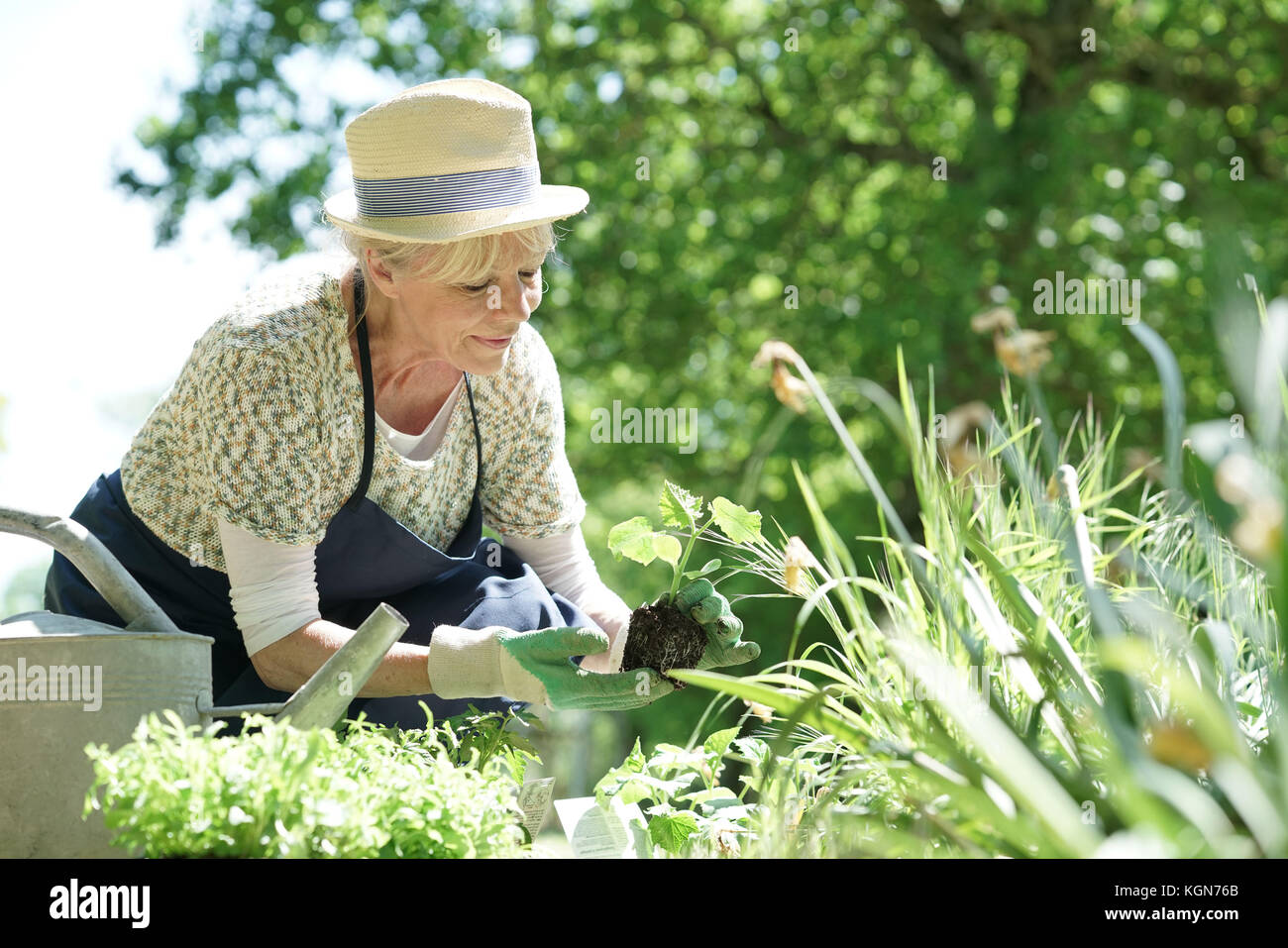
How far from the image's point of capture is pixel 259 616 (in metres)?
1.67

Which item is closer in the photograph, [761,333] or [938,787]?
[938,787]

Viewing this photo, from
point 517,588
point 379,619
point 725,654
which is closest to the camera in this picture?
point 379,619

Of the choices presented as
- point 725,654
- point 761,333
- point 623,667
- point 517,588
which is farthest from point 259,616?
point 761,333

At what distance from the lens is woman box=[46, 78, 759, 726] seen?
1.65m

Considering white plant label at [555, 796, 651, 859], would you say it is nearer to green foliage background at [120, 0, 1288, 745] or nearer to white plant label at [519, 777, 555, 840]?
white plant label at [519, 777, 555, 840]

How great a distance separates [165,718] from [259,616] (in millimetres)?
470

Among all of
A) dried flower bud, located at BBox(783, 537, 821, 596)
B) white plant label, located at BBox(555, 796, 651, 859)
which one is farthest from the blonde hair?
white plant label, located at BBox(555, 796, 651, 859)

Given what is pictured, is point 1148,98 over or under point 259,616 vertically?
over

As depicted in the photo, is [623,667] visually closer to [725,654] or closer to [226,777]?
[725,654]

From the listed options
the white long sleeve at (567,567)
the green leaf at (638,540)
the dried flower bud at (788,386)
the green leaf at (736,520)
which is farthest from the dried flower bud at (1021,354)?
the white long sleeve at (567,567)

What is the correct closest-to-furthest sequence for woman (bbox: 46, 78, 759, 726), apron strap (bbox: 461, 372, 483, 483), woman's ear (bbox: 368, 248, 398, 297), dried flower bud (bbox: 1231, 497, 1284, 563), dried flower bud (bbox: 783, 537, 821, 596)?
dried flower bud (bbox: 1231, 497, 1284, 563)
dried flower bud (bbox: 783, 537, 821, 596)
woman (bbox: 46, 78, 759, 726)
woman's ear (bbox: 368, 248, 398, 297)
apron strap (bbox: 461, 372, 483, 483)

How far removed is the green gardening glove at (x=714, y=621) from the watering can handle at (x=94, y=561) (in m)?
0.58

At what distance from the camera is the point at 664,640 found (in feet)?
4.75

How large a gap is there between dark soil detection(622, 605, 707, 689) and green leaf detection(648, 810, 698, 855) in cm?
16
